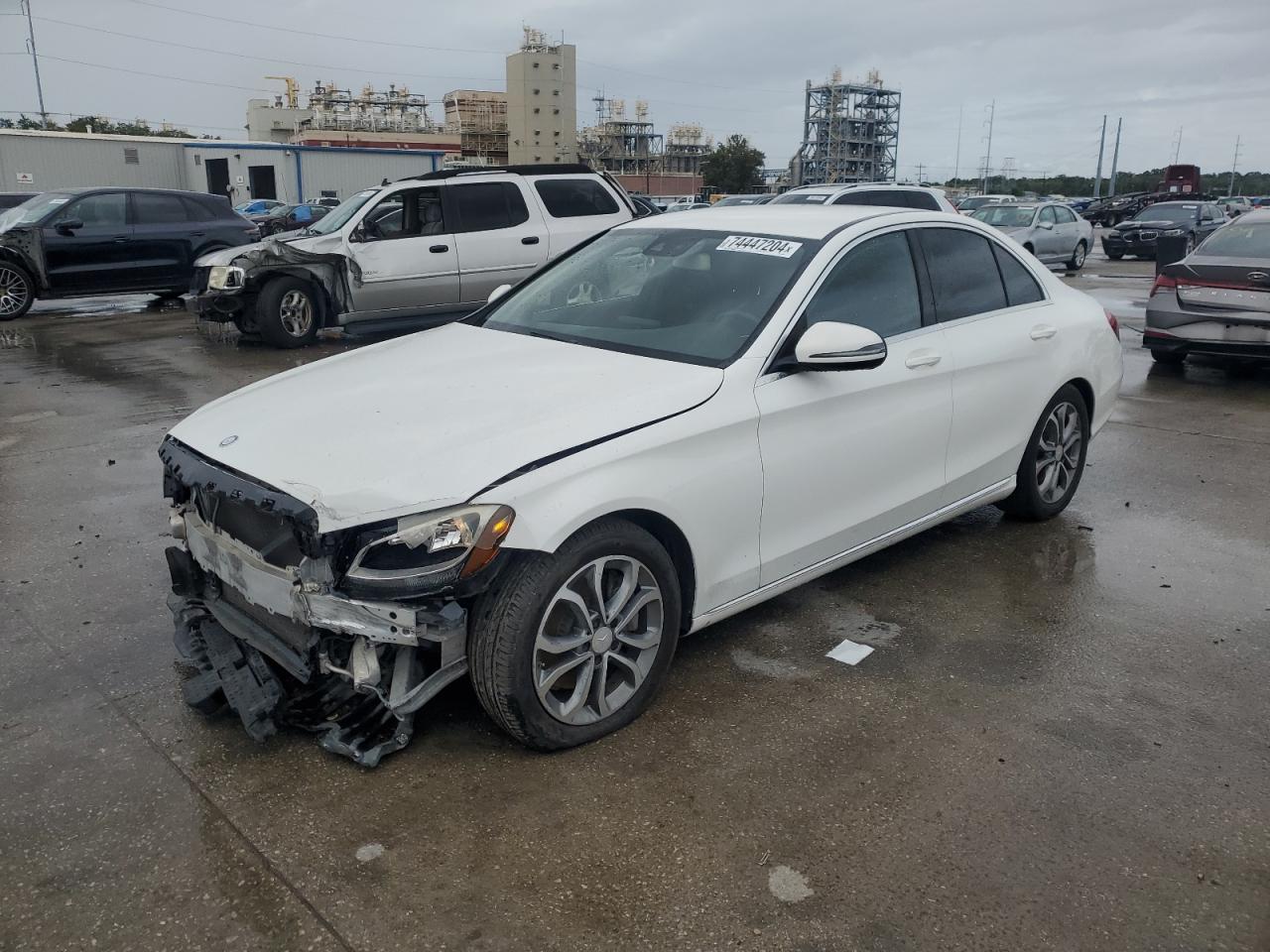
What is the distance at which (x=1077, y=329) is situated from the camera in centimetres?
523

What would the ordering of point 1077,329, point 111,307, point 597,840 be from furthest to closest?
point 111,307
point 1077,329
point 597,840

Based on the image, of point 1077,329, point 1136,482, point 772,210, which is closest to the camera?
point 772,210

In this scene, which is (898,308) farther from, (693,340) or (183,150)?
(183,150)

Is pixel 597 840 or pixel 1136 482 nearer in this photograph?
pixel 597 840

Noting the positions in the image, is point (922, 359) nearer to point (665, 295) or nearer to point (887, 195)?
point (665, 295)

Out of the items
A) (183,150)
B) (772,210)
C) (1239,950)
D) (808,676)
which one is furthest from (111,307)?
(183,150)

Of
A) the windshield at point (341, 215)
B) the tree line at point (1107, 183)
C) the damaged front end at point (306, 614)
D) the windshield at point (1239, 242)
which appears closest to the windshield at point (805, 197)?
Answer: the windshield at point (1239, 242)

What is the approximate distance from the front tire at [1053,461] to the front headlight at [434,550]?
3.25m

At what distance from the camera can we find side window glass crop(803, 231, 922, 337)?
397 cm

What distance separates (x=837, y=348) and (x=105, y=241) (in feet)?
43.7

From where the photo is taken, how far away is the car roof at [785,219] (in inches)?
165

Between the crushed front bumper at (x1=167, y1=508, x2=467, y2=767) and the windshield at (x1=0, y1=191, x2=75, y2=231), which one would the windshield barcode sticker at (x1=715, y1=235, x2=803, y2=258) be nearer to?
the crushed front bumper at (x1=167, y1=508, x2=467, y2=767)

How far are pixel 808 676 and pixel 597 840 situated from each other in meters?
1.25

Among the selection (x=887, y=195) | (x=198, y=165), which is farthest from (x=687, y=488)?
(x=198, y=165)
